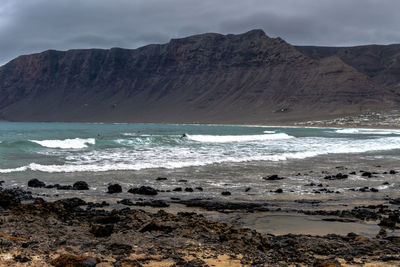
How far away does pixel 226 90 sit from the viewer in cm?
15800

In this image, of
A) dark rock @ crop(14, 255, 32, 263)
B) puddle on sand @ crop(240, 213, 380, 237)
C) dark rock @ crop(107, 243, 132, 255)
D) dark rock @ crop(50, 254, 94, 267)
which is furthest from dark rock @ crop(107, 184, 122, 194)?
dark rock @ crop(50, 254, 94, 267)

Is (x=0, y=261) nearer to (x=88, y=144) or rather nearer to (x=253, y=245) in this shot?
(x=253, y=245)

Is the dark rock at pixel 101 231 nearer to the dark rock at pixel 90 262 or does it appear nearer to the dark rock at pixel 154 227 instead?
the dark rock at pixel 154 227

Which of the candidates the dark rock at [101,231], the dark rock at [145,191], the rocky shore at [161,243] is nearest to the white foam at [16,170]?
the dark rock at [145,191]

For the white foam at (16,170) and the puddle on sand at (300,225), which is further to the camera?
the white foam at (16,170)

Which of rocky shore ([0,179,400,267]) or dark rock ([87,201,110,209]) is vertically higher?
rocky shore ([0,179,400,267])

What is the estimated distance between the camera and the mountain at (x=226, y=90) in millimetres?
132375

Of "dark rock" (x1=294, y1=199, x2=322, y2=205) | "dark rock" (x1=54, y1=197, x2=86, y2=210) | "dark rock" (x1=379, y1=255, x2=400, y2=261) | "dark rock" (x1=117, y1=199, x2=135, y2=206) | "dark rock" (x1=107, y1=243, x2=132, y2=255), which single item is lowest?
"dark rock" (x1=294, y1=199, x2=322, y2=205)

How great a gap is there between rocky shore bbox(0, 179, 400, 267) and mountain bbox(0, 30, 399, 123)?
114 m

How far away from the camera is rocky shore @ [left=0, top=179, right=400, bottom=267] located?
18.1ft

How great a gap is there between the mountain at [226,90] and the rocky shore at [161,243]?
375ft

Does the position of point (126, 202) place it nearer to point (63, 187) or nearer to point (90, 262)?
point (63, 187)

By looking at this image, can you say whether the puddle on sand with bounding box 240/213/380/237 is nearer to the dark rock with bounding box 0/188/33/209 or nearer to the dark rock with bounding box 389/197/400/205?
the dark rock with bounding box 389/197/400/205

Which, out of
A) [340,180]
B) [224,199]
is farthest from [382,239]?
[340,180]
